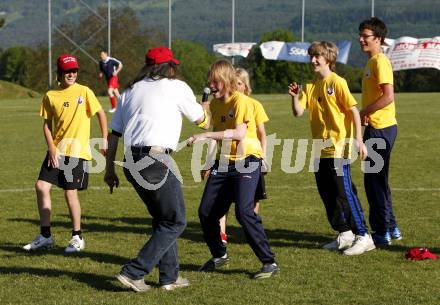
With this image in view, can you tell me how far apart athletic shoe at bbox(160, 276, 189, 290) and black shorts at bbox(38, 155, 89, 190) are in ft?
6.48

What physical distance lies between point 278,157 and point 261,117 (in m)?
9.79

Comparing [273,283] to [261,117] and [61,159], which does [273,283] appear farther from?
[61,159]

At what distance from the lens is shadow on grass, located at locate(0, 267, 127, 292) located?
7.70m

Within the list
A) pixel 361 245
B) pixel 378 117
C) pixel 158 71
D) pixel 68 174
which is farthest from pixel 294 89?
pixel 68 174

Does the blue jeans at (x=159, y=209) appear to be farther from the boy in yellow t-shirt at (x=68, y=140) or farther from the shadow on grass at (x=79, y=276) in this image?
the boy in yellow t-shirt at (x=68, y=140)

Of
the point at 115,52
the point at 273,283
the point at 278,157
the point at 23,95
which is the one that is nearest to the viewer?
the point at 273,283

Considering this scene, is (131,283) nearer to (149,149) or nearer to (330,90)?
(149,149)

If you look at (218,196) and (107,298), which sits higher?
(218,196)

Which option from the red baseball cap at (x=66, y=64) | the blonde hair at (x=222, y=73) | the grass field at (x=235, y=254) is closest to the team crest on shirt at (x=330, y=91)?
the blonde hair at (x=222, y=73)

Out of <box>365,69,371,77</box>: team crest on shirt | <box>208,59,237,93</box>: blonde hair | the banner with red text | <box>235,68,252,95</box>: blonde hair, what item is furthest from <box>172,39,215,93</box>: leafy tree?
<box>208,59,237,93</box>: blonde hair

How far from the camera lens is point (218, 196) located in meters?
8.23

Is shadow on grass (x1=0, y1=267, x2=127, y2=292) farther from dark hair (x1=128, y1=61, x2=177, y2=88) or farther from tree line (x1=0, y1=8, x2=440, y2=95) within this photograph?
tree line (x1=0, y1=8, x2=440, y2=95)

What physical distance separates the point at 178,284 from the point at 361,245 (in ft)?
6.92

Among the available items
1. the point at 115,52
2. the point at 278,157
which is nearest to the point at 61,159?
the point at 278,157
